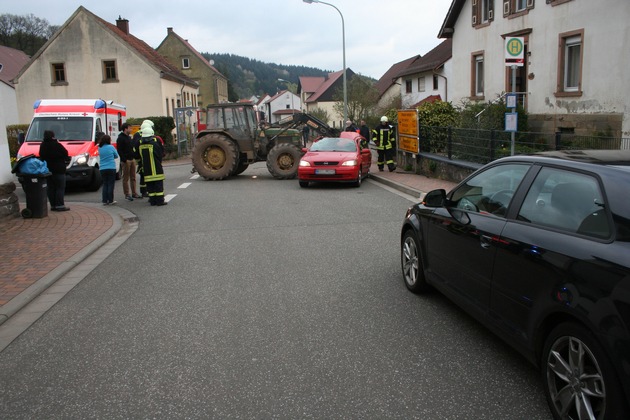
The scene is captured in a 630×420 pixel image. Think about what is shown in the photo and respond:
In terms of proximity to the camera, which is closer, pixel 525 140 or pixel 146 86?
pixel 525 140

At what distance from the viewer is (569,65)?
19.7 m

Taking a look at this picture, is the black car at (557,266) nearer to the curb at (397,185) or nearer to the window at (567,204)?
the window at (567,204)

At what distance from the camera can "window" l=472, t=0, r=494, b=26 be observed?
23.9 metres

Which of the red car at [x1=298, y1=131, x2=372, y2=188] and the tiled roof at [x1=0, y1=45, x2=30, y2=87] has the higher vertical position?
the tiled roof at [x1=0, y1=45, x2=30, y2=87]

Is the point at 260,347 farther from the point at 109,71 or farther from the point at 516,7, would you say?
the point at 109,71

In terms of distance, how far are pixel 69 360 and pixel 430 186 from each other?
1165 centimetres

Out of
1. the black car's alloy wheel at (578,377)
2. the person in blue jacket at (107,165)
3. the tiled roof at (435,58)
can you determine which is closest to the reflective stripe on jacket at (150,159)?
the person in blue jacket at (107,165)

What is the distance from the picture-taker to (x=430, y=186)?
14.8m

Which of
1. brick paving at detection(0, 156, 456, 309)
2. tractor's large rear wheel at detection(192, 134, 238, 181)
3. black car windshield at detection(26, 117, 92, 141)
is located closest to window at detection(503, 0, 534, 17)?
tractor's large rear wheel at detection(192, 134, 238, 181)

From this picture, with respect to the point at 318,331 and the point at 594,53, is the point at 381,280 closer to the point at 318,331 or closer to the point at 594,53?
the point at 318,331

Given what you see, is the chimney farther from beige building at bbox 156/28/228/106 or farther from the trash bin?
the trash bin

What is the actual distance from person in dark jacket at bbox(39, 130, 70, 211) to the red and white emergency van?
12.6ft

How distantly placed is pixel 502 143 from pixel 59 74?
34.4 metres

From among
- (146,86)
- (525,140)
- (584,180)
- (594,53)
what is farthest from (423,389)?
(146,86)
